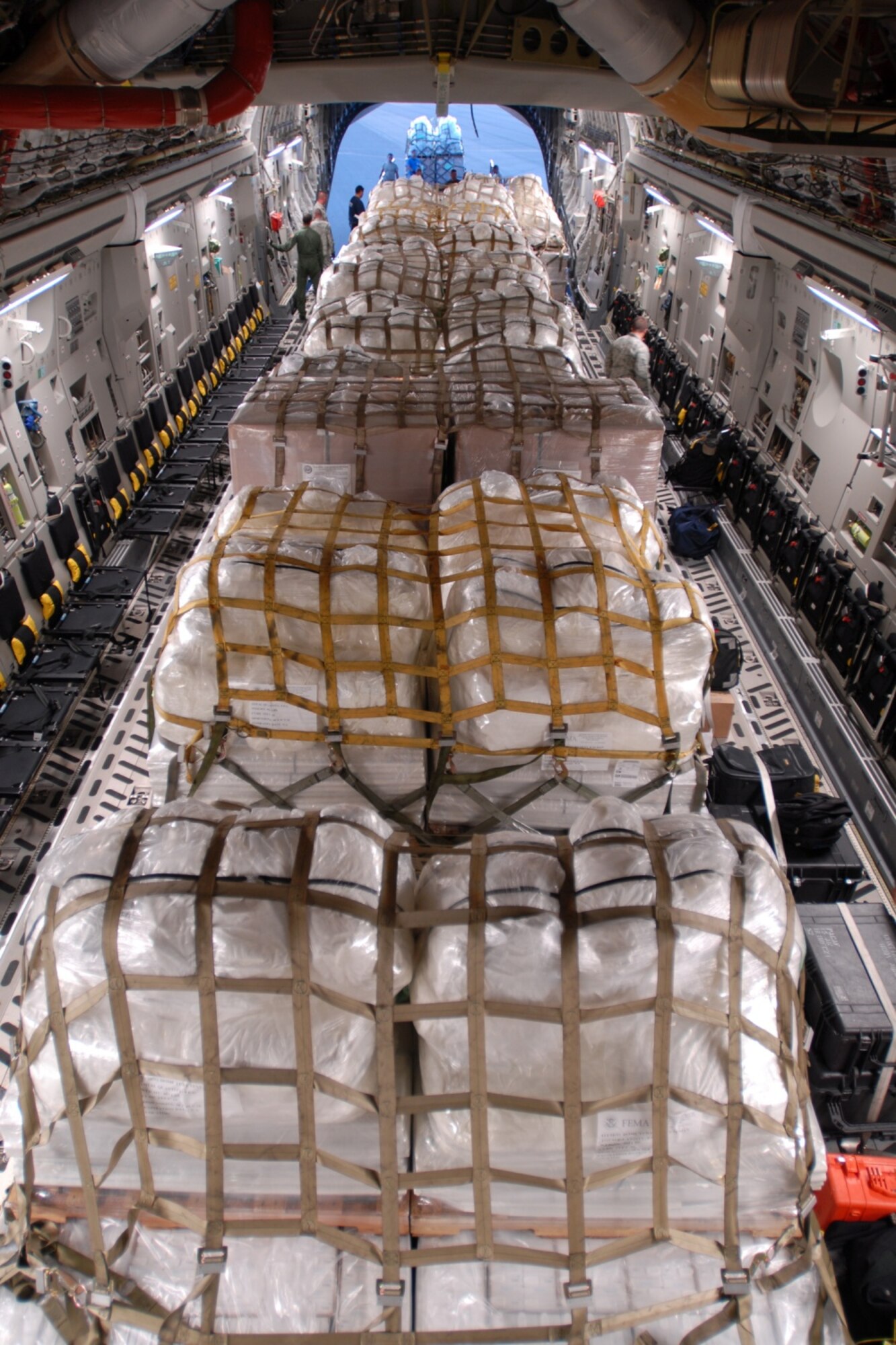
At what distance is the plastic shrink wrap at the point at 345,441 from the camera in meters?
4.69

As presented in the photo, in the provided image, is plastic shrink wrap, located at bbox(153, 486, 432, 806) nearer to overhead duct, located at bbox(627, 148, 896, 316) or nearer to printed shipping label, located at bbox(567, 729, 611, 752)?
printed shipping label, located at bbox(567, 729, 611, 752)

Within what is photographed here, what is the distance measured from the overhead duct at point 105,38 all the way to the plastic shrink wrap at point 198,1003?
452 centimetres

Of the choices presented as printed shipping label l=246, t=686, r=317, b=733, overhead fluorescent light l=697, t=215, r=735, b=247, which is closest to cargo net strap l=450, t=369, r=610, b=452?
printed shipping label l=246, t=686, r=317, b=733

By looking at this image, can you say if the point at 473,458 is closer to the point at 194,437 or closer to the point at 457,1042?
the point at 457,1042

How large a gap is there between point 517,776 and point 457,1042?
1248mm

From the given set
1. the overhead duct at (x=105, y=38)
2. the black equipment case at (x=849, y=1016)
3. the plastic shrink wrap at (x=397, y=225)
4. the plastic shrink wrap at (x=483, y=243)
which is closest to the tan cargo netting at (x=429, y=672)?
the black equipment case at (x=849, y=1016)

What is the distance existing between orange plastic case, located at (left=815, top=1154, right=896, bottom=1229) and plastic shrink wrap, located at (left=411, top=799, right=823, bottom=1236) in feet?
2.72

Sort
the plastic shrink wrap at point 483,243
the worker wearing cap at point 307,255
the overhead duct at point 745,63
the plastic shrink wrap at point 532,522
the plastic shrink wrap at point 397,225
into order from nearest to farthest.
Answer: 1. the plastic shrink wrap at point 532,522
2. the overhead duct at point 745,63
3. the plastic shrink wrap at point 483,243
4. the plastic shrink wrap at point 397,225
5. the worker wearing cap at point 307,255

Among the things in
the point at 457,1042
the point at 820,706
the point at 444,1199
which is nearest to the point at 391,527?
the point at 457,1042

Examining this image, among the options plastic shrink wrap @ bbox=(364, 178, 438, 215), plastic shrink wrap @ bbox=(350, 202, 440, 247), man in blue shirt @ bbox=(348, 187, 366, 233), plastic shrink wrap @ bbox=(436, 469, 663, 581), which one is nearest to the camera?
plastic shrink wrap @ bbox=(436, 469, 663, 581)

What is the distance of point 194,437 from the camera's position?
10.8 m

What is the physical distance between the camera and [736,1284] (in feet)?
7.39

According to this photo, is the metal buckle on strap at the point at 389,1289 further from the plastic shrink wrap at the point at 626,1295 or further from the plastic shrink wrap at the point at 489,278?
the plastic shrink wrap at the point at 489,278

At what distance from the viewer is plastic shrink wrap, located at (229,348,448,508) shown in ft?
15.4
